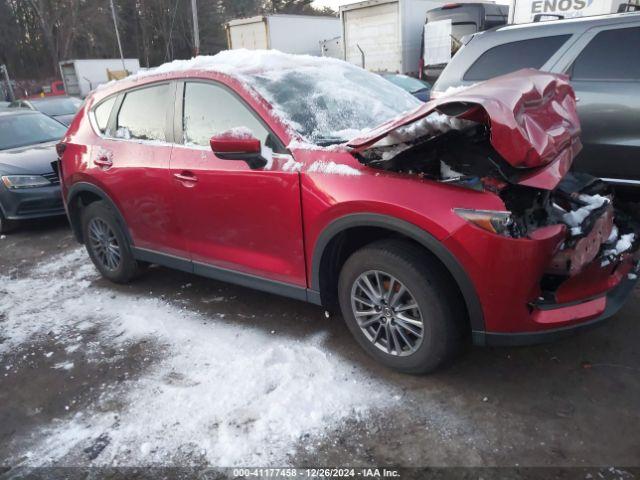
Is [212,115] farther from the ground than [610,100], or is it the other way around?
[212,115]

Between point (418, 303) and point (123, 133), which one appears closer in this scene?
point (418, 303)

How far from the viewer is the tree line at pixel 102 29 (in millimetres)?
40688

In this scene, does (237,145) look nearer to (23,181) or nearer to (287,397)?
(287,397)

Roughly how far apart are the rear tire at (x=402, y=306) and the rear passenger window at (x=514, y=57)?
2.88 m

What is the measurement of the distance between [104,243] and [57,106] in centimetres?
1067

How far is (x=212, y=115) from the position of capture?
3418 millimetres

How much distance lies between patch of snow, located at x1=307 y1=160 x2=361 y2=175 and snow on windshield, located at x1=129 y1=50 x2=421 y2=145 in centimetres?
23

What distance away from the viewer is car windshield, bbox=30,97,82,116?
42.5 feet

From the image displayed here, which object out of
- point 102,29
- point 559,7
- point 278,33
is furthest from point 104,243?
point 102,29

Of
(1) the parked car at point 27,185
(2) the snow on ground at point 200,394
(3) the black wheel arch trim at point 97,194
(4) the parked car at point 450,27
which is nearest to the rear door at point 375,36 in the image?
(4) the parked car at point 450,27

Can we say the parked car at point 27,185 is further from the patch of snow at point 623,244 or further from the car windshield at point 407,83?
the car windshield at point 407,83

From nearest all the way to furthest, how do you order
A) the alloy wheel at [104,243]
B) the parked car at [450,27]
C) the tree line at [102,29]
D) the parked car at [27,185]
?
the alloy wheel at [104,243] < the parked car at [27,185] < the parked car at [450,27] < the tree line at [102,29]

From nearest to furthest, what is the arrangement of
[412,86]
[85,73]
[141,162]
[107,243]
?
[141,162] < [107,243] < [412,86] < [85,73]

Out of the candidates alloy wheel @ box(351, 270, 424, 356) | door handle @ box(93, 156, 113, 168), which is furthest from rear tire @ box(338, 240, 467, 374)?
door handle @ box(93, 156, 113, 168)
